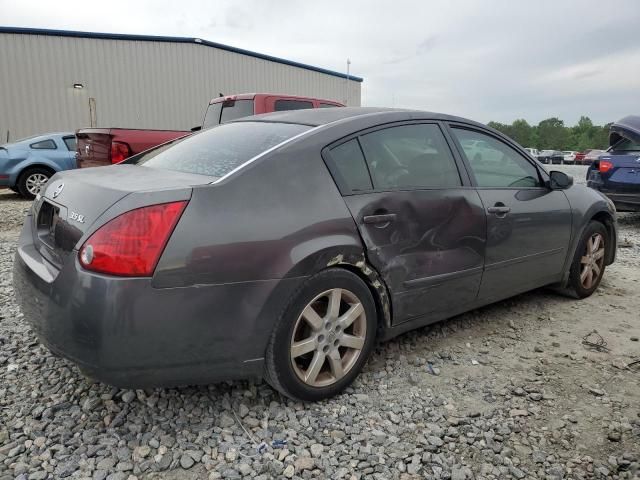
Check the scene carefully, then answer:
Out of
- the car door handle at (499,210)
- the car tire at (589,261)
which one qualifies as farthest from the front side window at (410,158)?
the car tire at (589,261)

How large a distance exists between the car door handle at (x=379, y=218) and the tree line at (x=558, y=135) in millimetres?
102635

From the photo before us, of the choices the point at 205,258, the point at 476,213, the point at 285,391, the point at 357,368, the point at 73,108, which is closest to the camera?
the point at 205,258

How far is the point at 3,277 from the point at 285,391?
3.35 meters

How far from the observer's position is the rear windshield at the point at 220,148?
246 centimetres

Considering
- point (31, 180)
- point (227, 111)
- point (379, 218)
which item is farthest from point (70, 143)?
point (379, 218)

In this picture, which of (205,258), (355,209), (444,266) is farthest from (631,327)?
(205,258)

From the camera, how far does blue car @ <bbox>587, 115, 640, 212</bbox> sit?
7.27m

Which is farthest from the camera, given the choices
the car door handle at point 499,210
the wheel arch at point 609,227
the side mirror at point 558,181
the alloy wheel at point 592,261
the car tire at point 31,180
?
the car tire at point 31,180

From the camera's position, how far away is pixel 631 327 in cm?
358

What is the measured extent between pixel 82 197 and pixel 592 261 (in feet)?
12.7

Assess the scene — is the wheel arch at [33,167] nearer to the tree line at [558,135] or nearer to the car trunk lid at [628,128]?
the car trunk lid at [628,128]

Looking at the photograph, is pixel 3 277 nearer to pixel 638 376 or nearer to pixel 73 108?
pixel 638 376

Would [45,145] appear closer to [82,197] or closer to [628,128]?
[82,197]

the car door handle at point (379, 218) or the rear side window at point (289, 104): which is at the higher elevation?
the rear side window at point (289, 104)
